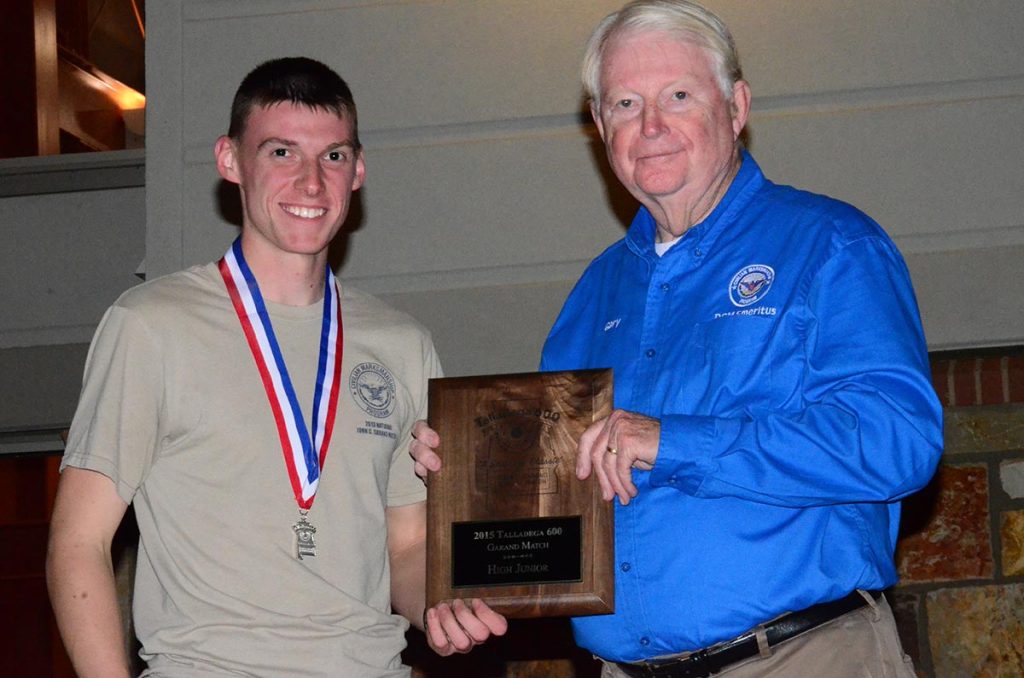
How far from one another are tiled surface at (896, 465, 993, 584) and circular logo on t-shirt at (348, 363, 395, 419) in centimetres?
237

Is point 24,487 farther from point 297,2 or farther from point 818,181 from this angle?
point 818,181

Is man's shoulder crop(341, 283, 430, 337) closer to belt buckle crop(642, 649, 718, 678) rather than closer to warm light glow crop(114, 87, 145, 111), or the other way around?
belt buckle crop(642, 649, 718, 678)

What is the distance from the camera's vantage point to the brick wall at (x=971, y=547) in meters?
4.83

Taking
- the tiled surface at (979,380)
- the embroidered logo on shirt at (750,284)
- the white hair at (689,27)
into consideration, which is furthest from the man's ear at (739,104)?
the tiled surface at (979,380)

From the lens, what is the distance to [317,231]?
3240mm

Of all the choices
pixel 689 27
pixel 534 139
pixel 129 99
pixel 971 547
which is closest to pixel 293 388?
pixel 689 27

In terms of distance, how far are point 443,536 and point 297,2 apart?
10.0ft

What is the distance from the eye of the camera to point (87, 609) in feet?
9.40

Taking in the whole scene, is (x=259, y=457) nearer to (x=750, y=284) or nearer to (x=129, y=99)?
(x=750, y=284)

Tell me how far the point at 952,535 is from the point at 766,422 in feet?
8.37

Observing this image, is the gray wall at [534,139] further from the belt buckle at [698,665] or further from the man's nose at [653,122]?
the belt buckle at [698,665]

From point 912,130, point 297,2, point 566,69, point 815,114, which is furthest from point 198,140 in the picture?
point 912,130

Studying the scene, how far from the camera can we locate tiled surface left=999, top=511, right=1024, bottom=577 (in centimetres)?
487

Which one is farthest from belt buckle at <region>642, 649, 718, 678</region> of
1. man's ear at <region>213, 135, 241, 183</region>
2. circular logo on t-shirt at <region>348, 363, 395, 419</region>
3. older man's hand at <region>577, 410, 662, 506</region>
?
man's ear at <region>213, 135, 241, 183</region>
